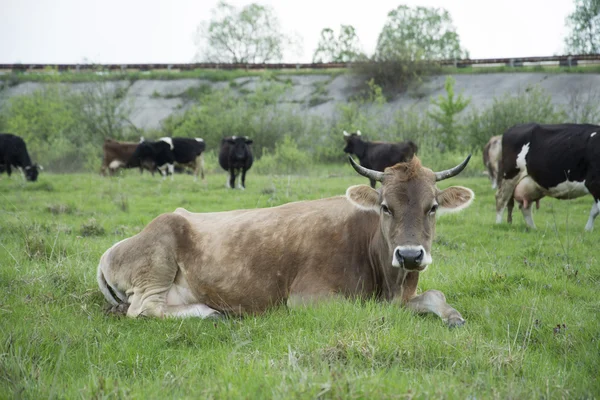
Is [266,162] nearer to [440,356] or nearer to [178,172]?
[178,172]

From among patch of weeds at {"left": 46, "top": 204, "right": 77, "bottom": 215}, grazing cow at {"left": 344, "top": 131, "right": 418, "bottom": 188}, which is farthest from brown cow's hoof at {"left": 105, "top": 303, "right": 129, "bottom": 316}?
grazing cow at {"left": 344, "top": 131, "right": 418, "bottom": 188}

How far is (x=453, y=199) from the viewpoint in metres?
5.27

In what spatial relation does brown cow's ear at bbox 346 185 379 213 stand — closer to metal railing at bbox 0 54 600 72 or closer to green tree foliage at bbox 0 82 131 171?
green tree foliage at bbox 0 82 131 171

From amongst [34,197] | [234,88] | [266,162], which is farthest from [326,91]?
[34,197]

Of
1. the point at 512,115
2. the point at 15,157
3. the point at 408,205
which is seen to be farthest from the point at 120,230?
the point at 512,115

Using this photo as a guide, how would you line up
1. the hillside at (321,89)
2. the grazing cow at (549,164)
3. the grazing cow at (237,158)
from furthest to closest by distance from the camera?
the hillside at (321,89) → the grazing cow at (237,158) → the grazing cow at (549,164)

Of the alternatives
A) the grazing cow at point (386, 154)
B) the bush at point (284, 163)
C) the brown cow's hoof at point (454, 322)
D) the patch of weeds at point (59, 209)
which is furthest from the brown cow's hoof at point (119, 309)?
the bush at point (284, 163)

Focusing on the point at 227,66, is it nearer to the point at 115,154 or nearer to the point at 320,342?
the point at 115,154

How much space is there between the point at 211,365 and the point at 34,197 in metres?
13.7

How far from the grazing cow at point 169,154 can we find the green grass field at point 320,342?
1908 centimetres

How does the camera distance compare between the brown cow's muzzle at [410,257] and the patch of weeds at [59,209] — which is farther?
the patch of weeds at [59,209]

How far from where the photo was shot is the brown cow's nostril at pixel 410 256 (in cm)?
440

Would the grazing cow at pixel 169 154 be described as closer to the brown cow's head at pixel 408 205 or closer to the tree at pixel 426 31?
the brown cow's head at pixel 408 205

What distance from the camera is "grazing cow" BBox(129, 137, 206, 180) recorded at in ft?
86.3
